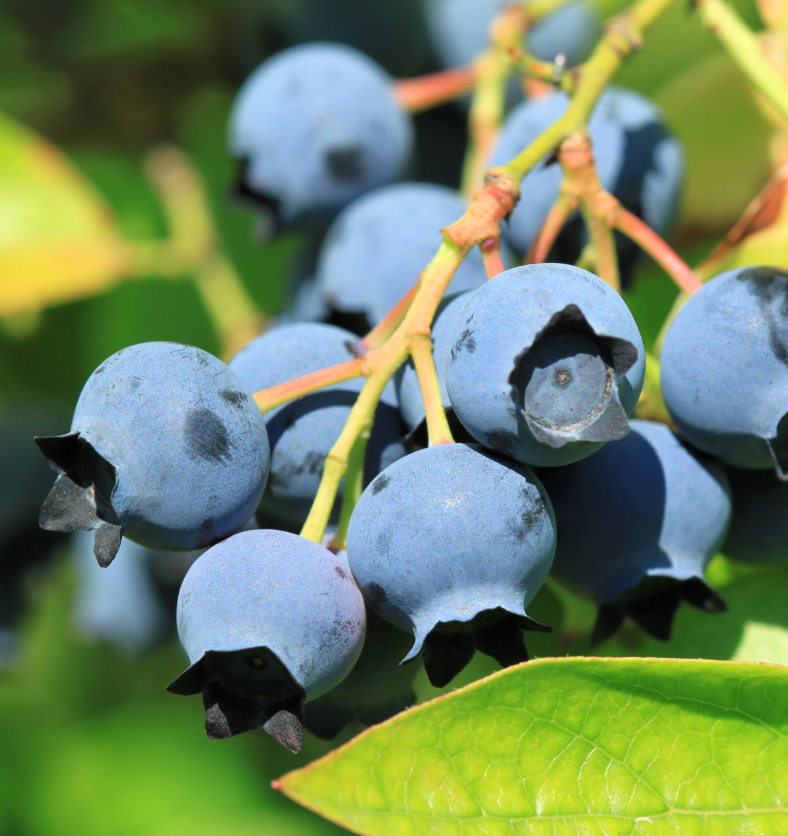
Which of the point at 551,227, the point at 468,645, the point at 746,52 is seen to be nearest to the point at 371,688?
the point at 468,645

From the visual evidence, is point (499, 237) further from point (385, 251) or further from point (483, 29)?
point (483, 29)

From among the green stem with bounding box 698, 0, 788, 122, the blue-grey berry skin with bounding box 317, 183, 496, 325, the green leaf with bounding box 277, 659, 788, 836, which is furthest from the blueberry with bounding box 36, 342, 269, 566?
the green stem with bounding box 698, 0, 788, 122

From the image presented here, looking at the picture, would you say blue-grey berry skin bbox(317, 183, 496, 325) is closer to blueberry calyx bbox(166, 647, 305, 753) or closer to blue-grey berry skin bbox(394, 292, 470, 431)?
blue-grey berry skin bbox(394, 292, 470, 431)

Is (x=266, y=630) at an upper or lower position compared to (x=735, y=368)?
lower

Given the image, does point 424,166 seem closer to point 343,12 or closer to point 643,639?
point 343,12

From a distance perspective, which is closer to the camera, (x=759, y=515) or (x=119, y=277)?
(x=759, y=515)

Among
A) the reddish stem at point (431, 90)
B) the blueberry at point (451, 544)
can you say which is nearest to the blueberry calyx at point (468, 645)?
the blueberry at point (451, 544)

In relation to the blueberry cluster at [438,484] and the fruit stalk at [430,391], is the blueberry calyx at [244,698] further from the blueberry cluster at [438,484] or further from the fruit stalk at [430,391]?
the fruit stalk at [430,391]

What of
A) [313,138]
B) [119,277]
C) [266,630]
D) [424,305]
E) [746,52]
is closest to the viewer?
[266,630]
